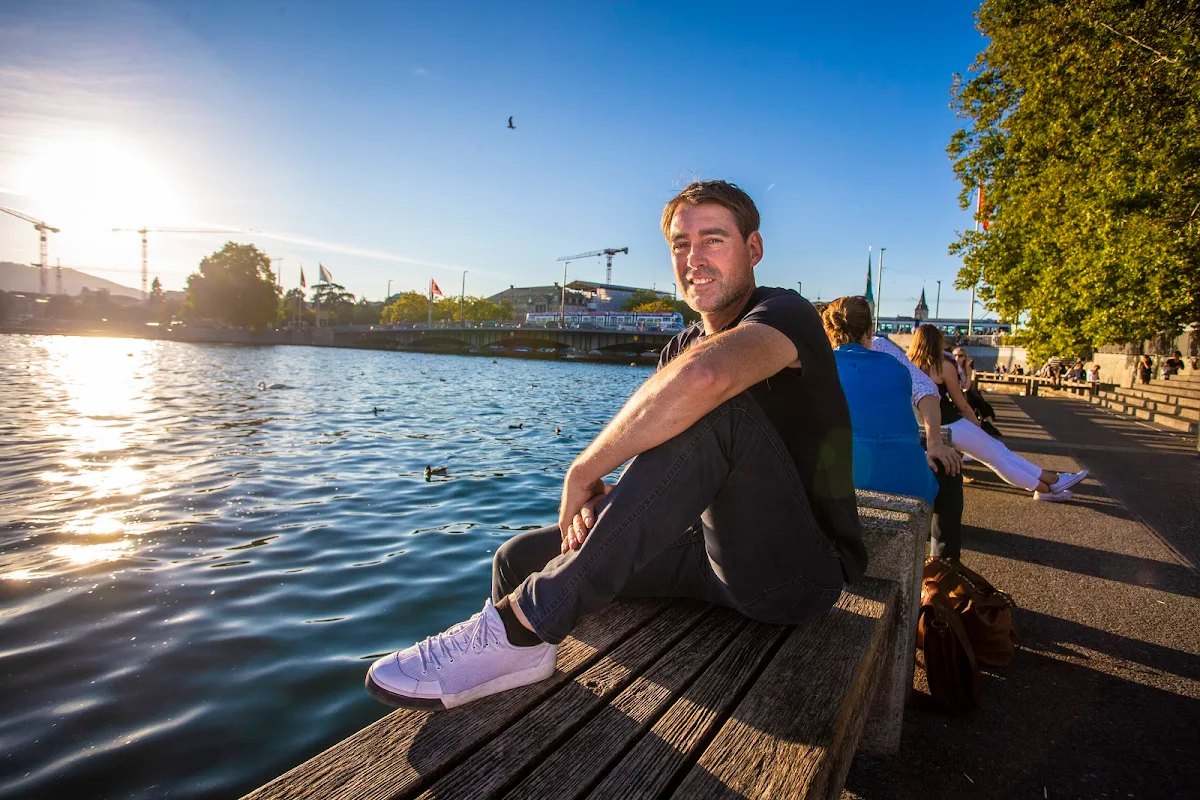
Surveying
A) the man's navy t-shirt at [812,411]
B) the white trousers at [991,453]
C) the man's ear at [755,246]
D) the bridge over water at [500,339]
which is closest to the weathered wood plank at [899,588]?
the man's navy t-shirt at [812,411]

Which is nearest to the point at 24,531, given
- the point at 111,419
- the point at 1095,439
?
the point at 111,419

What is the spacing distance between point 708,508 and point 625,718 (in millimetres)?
618

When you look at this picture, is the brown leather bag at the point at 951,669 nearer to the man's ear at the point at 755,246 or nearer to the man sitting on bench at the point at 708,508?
the man sitting on bench at the point at 708,508

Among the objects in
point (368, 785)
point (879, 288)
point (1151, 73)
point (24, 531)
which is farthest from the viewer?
point (879, 288)

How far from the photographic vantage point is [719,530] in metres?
1.99

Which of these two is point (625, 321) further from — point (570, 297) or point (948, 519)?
A: point (948, 519)

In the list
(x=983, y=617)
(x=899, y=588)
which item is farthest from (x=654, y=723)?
(x=983, y=617)

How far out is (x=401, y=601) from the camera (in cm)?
478

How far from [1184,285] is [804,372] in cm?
1606

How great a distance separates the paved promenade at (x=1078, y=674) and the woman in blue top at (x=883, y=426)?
0.95 m

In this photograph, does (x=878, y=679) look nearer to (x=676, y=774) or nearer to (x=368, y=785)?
(x=676, y=774)

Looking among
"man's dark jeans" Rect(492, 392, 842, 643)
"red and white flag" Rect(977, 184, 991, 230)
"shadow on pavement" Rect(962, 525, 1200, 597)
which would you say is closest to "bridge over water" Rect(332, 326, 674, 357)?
"red and white flag" Rect(977, 184, 991, 230)

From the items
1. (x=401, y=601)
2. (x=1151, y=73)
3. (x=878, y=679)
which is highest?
(x=1151, y=73)

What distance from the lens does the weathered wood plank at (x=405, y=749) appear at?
4.59 ft
